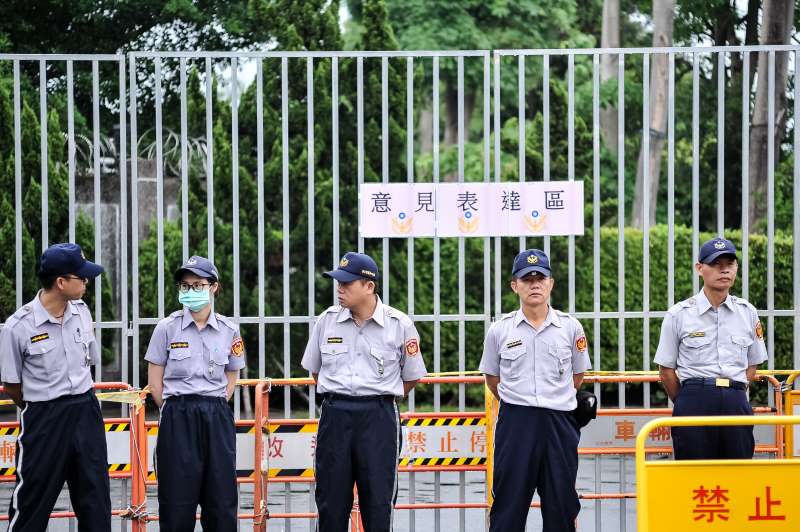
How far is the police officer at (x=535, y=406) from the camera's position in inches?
257

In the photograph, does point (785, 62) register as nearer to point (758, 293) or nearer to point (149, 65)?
point (758, 293)

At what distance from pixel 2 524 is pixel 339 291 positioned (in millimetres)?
3221

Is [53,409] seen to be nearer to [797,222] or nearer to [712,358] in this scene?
[712,358]

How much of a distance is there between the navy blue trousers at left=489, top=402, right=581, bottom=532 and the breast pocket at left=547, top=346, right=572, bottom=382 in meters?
0.21

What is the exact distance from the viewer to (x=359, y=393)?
6.61 m

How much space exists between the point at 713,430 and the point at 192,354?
304 centimetres

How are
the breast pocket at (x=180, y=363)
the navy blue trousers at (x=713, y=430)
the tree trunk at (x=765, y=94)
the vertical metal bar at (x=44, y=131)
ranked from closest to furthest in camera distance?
the breast pocket at (x=180, y=363) → the navy blue trousers at (x=713, y=430) → the vertical metal bar at (x=44, y=131) → the tree trunk at (x=765, y=94)

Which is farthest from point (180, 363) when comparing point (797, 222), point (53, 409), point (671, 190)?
point (797, 222)

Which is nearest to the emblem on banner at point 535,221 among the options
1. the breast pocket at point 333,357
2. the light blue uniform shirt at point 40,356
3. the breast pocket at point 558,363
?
the breast pocket at point 558,363

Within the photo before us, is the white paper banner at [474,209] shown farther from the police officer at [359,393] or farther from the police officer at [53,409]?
the police officer at [53,409]

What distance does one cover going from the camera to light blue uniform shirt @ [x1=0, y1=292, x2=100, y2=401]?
658cm

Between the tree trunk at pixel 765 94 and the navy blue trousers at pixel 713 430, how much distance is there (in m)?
7.84

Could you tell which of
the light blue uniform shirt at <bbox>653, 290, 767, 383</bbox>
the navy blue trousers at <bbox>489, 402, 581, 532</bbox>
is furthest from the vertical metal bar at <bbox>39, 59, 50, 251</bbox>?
the light blue uniform shirt at <bbox>653, 290, 767, 383</bbox>

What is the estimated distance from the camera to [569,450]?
6.57m
